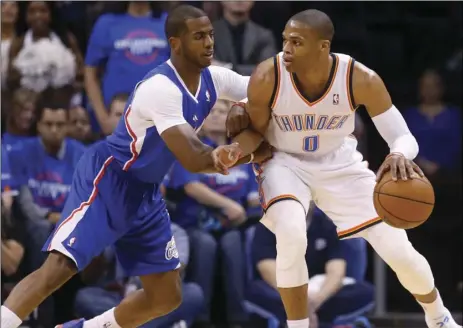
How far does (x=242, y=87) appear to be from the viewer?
6008mm

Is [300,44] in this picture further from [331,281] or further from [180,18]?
[331,281]

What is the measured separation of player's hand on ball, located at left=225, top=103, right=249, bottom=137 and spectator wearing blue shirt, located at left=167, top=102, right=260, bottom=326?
2.18 meters

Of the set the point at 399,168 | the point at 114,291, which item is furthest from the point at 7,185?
the point at 399,168

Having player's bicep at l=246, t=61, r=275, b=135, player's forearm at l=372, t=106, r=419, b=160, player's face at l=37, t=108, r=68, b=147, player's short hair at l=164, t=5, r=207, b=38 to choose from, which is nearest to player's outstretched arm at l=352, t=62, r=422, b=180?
player's forearm at l=372, t=106, r=419, b=160

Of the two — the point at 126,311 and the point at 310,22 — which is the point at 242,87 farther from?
the point at 126,311

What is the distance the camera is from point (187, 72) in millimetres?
5668

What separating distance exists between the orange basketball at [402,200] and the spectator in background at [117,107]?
2.97 meters

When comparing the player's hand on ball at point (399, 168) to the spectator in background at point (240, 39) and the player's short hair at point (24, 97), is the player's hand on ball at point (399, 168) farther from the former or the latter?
the player's short hair at point (24, 97)

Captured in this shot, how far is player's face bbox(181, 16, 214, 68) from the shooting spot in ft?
18.4

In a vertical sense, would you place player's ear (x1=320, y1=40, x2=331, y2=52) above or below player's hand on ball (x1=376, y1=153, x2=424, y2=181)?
above

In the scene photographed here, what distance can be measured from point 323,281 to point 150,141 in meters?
2.49

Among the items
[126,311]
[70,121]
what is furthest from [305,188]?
[70,121]

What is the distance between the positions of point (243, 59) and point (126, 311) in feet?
9.70

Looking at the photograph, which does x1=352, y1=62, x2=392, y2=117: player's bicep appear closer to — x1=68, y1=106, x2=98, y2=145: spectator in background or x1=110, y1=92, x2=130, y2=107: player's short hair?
x1=110, y1=92, x2=130, y2=107: player's short hair
